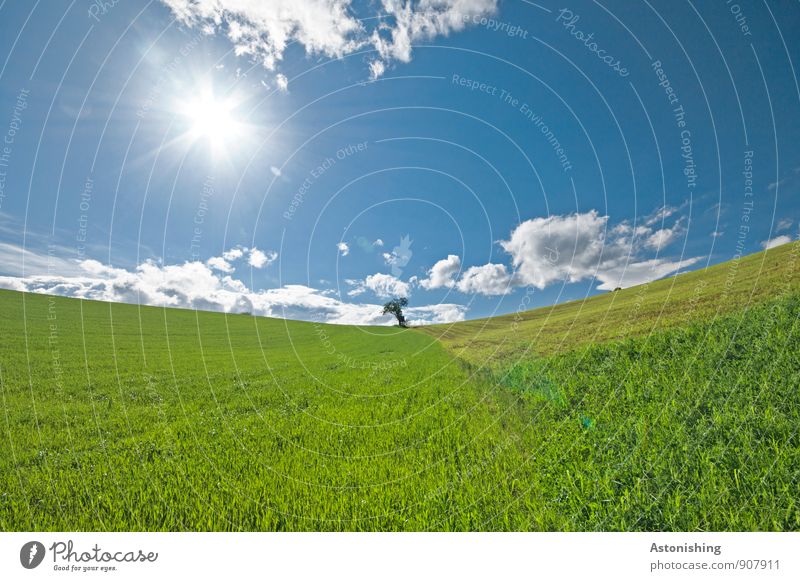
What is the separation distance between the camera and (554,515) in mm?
3518

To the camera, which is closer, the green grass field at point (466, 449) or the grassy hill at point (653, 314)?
the green grass field at point (466, 449)

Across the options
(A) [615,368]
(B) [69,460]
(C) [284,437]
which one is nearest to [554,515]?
(C) [284,437]
